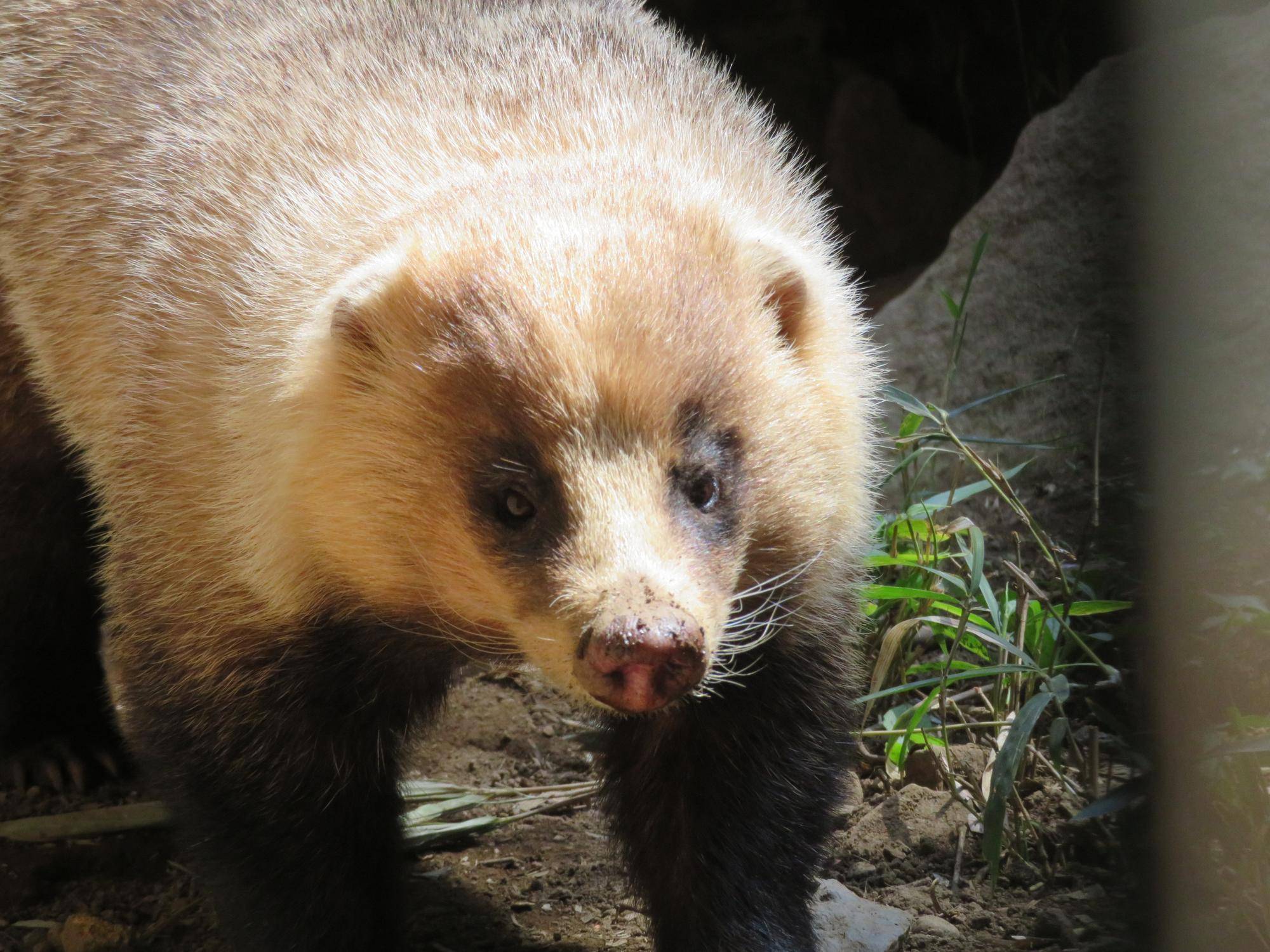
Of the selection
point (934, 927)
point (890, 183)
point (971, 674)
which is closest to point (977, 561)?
point (971, 674)

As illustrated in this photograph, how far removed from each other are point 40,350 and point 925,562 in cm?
264

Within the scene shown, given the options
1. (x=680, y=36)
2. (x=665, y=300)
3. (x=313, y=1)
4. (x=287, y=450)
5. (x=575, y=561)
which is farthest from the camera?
(x=680, y=36)

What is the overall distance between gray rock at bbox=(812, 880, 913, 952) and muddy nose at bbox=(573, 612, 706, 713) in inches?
50.0

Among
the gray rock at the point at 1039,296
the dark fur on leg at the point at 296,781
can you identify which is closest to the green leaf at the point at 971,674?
the gray rock at the point at 1039,296

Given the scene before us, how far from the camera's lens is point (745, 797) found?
10.4 feet

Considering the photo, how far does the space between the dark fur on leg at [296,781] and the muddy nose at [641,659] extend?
80cm

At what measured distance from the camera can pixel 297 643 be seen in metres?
2.97

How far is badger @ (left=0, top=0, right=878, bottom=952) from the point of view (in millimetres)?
2537

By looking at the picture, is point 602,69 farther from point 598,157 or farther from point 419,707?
point 419,707

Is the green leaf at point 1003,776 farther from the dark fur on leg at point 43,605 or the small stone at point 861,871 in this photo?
the dark fur on leg at point 43,605

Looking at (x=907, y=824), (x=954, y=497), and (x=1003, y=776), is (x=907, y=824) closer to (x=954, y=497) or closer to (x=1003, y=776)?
(x=1003, y=776)

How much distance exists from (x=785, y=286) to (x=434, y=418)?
81 centimetres

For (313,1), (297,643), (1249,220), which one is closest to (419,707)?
(297,643)

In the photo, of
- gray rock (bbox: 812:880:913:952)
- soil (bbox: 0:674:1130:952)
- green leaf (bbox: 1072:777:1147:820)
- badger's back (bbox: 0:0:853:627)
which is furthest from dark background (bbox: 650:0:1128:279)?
green leaf (bbox: 1072:777:1147:820)
